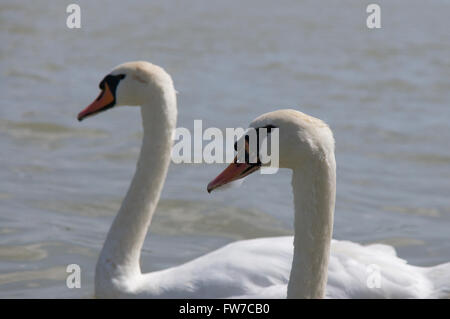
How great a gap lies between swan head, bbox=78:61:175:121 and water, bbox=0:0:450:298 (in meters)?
1.40

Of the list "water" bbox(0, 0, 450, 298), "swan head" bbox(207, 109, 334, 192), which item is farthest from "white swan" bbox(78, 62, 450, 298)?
"water" bbox(0, 0, 450, 298)

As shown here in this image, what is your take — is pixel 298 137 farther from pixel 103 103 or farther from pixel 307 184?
pixel 103 103

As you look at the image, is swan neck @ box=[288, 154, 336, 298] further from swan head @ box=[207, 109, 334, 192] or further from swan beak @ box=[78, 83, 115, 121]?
swan beak @ box=[78, 83, 115, 121]

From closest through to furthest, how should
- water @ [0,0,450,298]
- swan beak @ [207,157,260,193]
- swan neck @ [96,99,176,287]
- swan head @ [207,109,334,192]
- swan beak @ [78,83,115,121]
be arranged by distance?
swan head @ [207,109,334,192] → swan beak @ [207,157,260,193] → swan neck @ [96,99,176,287] → swan beak @ [78,83,115,121] → water @ [0,0,450,298]

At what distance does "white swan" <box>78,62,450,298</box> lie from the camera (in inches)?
153

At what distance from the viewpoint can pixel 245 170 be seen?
4.10 metres

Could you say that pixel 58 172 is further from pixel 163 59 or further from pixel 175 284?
pixel 163 59

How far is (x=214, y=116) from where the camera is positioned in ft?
41.8

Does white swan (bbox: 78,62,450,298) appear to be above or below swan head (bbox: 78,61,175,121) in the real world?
below

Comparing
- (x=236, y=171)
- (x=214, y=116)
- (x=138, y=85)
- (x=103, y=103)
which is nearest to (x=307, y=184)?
(x=236, y=171)

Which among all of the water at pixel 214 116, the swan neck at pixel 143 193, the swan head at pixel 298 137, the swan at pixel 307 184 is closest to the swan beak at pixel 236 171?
the swan at pixel 307 184

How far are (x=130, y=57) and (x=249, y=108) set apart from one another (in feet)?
11.9

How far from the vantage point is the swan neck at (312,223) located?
3859 mm
